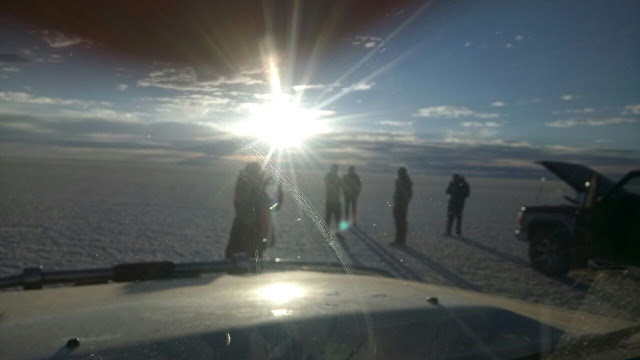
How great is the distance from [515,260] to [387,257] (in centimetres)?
258

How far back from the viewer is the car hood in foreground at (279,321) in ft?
5.92

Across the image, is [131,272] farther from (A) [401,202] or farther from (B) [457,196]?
(B) [457,196]

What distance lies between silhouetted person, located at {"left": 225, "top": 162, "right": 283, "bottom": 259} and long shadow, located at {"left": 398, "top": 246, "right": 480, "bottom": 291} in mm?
3106

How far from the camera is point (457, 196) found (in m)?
15.6

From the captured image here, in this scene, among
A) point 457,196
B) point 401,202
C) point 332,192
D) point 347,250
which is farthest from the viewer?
point 457,196

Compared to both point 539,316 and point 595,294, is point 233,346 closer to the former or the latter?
point 539,316

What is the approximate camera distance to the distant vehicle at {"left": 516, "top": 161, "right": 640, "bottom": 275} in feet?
29.8

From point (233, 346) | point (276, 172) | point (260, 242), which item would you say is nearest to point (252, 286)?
point (233, 346)

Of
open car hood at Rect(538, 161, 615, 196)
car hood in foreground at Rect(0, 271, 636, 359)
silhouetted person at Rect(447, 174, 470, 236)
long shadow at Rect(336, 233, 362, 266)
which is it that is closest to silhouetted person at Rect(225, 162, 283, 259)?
long shadow at Rect(336, 233, 362, 266)

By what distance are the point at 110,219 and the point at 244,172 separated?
37.2 ft

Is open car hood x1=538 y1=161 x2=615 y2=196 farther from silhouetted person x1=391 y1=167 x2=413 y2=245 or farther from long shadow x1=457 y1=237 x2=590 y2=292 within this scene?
silhouetted person x1=391 y1=167 x2=413 y2=245

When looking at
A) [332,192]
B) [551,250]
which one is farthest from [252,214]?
[332,192]

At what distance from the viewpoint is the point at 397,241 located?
1345 cm

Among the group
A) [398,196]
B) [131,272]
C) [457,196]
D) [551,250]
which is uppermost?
[131,272]
